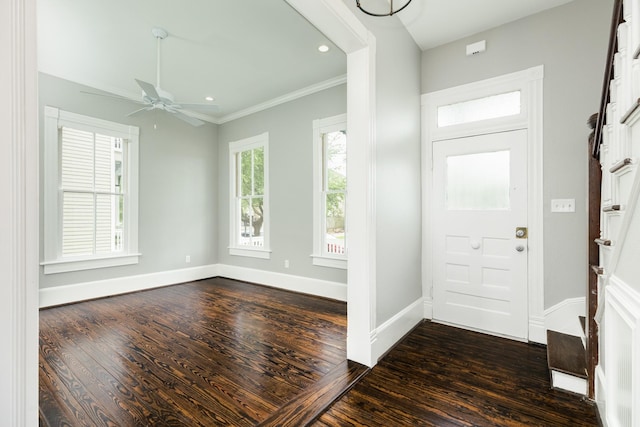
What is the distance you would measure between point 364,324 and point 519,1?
302 cm

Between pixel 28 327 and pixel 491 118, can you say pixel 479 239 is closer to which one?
pixel 491 118

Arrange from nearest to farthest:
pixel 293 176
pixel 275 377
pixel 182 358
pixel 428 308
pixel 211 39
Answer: pixel 275 377 → pixel 182 358 → pixel 211 39 → pixel 428 308 → pixel 293 176

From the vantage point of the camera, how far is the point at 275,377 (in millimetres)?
2170

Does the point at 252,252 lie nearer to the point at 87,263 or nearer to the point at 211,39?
the point at 87,263

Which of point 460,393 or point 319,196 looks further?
point 319,196

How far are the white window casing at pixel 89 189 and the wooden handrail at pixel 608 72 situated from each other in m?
5.26

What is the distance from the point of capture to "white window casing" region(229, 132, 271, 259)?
499 cm

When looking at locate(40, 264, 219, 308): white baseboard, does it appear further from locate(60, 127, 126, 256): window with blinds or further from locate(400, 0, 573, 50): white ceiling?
locate(400, 0, 573, 50): white ceiling

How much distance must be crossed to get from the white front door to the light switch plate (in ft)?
0.69

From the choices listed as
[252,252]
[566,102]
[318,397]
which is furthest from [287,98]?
[318,397]

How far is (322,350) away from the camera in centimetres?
261

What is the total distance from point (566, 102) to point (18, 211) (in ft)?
11.8

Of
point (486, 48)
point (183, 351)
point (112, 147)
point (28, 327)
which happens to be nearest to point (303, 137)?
point (486, 48)

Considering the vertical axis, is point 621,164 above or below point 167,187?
below
